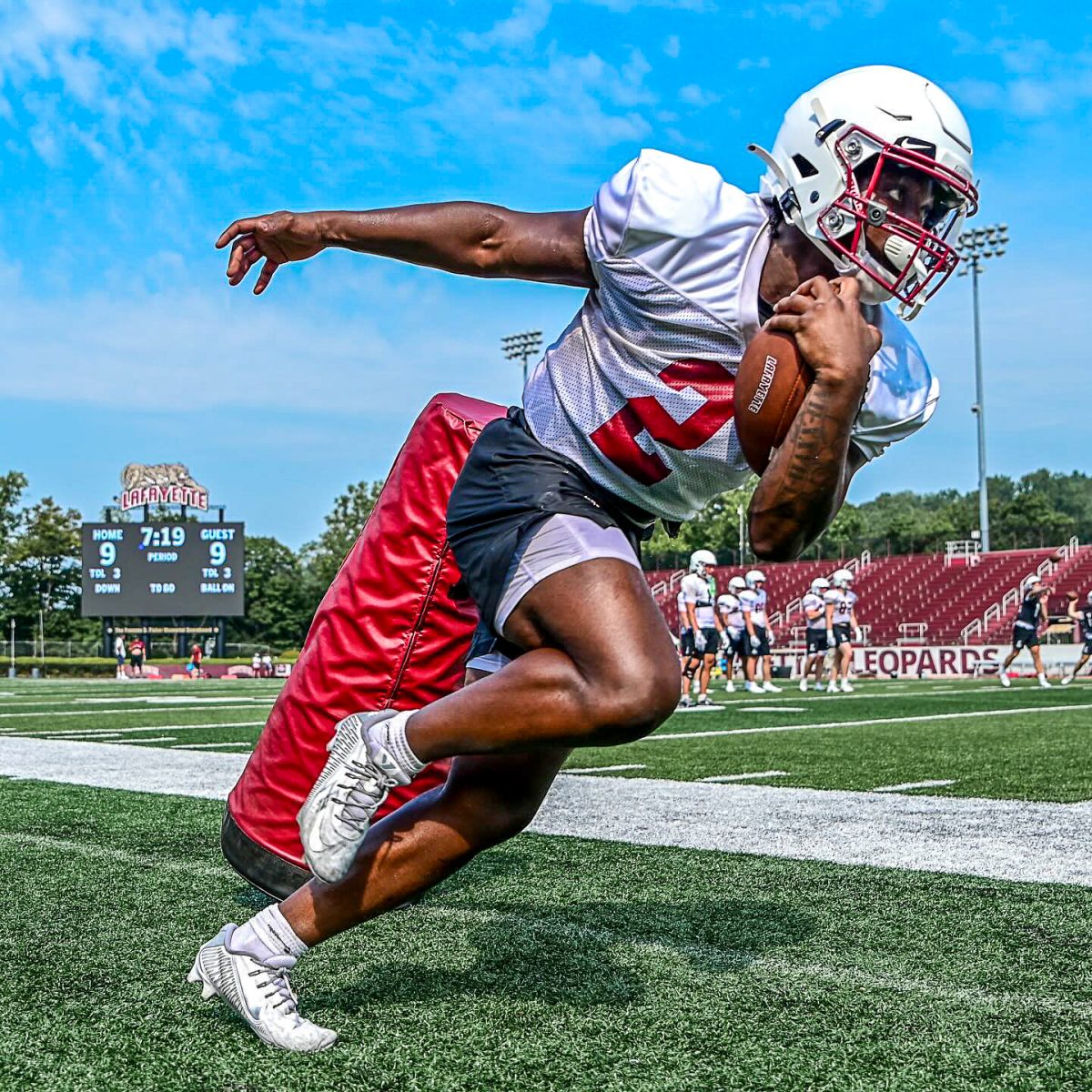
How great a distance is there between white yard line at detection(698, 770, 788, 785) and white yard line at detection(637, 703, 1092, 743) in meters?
1.42

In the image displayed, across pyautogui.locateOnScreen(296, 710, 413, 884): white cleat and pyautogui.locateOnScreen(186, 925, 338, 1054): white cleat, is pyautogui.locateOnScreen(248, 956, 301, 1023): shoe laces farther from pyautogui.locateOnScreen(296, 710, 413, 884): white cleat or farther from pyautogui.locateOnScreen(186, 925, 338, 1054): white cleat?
pyautogui.locateOnScreen(296, 710, 413, 884): white cleat

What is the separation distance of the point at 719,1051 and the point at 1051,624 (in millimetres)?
27645

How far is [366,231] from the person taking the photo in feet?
8.36

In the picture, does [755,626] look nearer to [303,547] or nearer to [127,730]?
[127,730]

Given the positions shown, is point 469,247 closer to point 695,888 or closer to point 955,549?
point 695,888

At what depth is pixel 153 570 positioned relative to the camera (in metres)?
37.6

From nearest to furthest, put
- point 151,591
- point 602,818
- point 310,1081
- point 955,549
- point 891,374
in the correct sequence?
point 310,1081
point 891,374
point 602,818
point 151,591
point 955,549

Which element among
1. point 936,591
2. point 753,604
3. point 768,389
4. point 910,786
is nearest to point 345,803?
point 768,389

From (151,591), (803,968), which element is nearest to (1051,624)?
(151,591)

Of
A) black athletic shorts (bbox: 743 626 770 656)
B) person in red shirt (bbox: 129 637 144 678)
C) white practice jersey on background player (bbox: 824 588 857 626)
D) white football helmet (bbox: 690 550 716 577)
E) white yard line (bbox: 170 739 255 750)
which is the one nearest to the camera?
white yard line (bbox: 170 739 255 750)

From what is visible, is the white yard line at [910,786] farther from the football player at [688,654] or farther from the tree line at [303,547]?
the tree line at [303,547]

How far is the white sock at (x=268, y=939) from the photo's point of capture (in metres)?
2.33

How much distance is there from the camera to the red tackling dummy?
11.2ft

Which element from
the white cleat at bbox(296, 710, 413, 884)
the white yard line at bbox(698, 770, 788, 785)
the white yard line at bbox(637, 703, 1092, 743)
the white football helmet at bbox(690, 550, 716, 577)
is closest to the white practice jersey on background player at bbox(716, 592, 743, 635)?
the white football helmet at bbox(690, 550, 716, 577)
